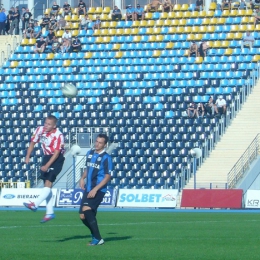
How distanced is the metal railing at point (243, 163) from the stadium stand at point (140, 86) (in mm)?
1826

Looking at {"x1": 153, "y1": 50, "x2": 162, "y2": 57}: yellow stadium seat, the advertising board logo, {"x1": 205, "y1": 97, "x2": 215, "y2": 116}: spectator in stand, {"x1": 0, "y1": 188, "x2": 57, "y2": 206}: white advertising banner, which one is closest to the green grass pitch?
{"x1": 0, "y1": 188, "x2": 57, "y2": 206}: white advertising banner

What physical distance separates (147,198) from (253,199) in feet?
11.9

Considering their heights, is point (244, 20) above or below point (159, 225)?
above

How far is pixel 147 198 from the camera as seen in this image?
94.2 ft

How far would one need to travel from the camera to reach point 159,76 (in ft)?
123

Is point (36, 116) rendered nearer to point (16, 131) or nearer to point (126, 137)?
point (16, 131)

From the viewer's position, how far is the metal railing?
31.5 metres

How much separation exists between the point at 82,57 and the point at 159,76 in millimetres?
4841

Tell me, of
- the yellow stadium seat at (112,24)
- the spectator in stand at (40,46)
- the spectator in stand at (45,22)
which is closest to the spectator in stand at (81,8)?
the spectator in stand at (45,22)

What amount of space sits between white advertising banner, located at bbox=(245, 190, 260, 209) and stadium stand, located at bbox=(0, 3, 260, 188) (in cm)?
521

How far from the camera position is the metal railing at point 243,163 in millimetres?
31497

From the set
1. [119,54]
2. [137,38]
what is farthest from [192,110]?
[137,38]

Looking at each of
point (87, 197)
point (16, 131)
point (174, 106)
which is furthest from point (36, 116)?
point (87, 197)

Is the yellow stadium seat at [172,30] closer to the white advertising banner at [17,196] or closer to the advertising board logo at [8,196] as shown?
the white advertising banner at [17,196]
